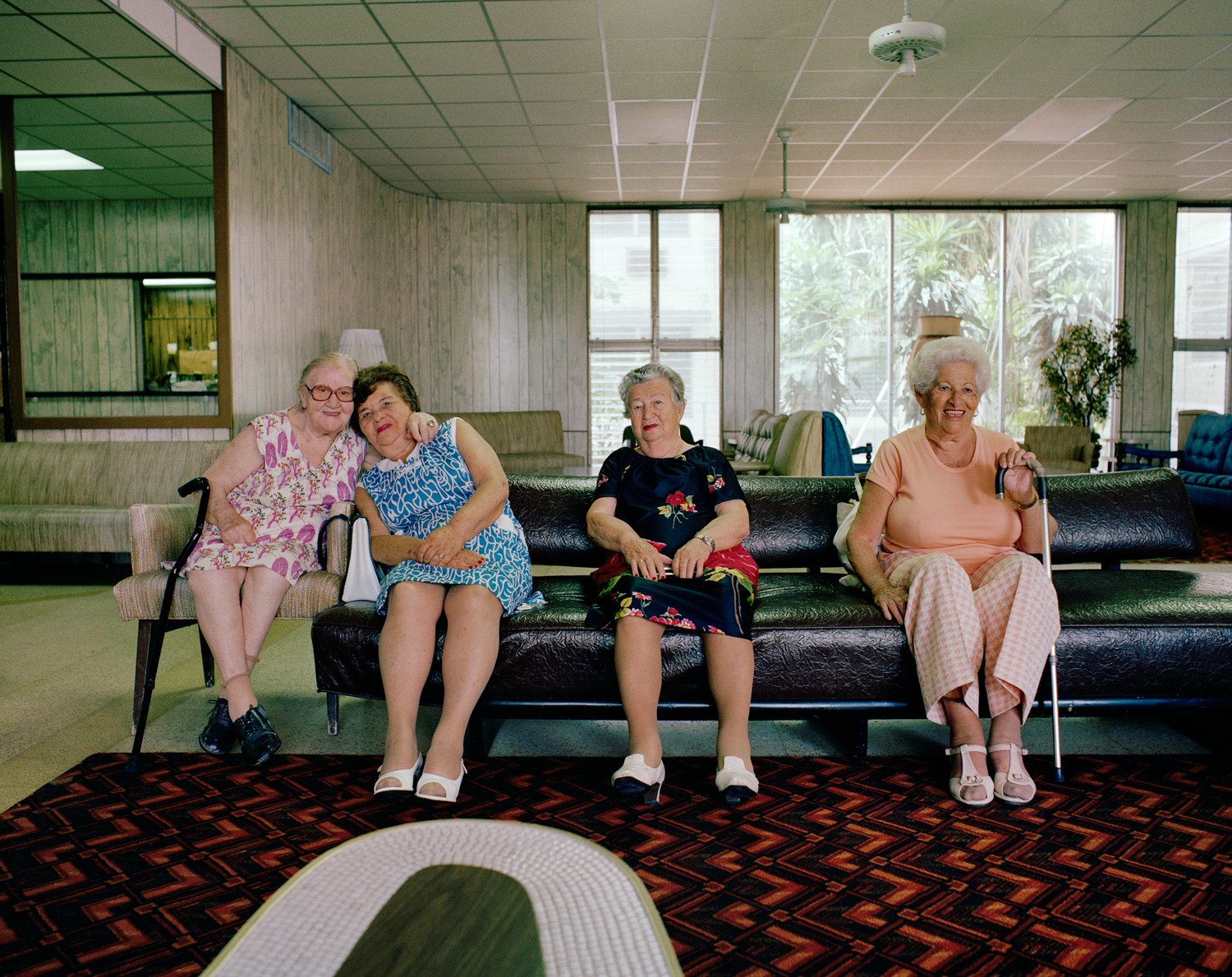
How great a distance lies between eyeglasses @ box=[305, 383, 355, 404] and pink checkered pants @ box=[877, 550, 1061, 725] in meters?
1.71

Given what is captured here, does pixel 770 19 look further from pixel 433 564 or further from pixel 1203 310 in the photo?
pixel 1203 310

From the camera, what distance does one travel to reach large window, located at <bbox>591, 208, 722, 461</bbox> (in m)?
9.32

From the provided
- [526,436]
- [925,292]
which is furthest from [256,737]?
[925,292]

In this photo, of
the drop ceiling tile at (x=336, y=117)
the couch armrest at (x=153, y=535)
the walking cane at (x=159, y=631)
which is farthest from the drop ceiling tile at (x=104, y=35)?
the walking cane at (x=159, y=631)

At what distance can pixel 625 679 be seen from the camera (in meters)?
2.10

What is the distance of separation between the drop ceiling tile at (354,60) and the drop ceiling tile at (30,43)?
122cm

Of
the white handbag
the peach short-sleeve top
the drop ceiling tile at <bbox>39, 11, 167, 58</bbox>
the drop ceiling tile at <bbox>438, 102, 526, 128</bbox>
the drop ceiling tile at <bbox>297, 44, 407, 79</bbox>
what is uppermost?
the drop ceiling tile at <bbox>438, 102, 526, 128</bbox>

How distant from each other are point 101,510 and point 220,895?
12.4 feet

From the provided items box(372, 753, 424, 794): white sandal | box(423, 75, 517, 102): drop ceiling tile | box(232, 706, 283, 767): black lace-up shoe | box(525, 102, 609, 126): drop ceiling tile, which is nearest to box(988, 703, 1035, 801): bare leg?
box(372, 753, 424, 794): white sandal

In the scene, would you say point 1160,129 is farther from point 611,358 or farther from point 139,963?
point 139,963

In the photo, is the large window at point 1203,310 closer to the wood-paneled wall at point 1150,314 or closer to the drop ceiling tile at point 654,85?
the wood-paneled wall at point 1150,314

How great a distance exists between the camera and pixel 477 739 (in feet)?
7.64

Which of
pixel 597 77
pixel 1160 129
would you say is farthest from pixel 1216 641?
pixel 1160 129

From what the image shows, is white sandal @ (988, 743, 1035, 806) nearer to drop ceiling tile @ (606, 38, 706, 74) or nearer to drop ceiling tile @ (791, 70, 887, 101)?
drop ceiling tile @ (606, 38, 706, 74)
